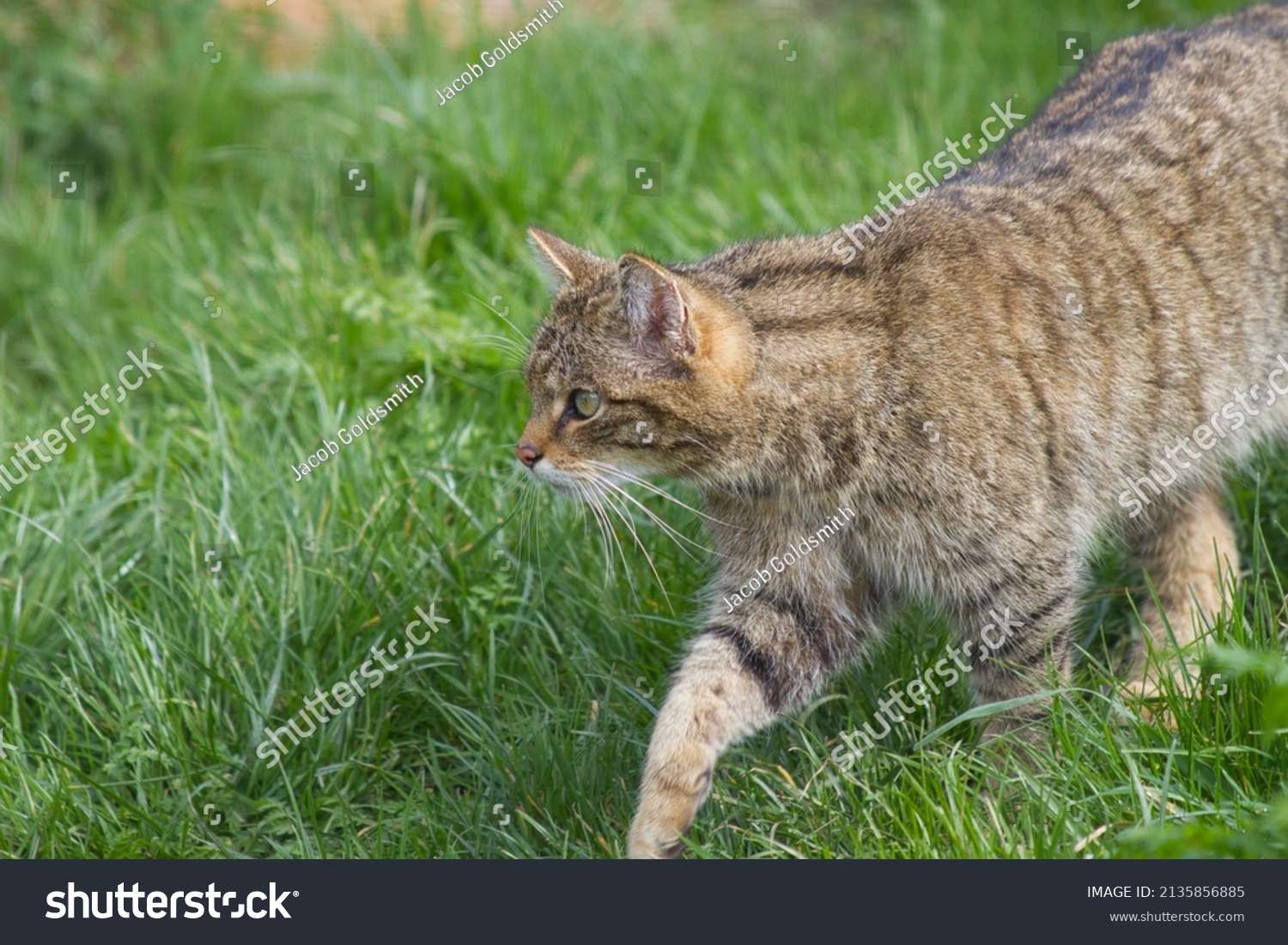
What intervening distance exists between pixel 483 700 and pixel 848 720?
103cm

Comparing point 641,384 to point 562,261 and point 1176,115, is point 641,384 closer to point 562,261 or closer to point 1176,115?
point 562,261

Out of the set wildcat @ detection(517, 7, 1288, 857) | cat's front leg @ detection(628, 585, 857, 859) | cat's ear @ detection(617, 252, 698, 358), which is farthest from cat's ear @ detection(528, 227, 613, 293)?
cat's front leg @ detection(628, 585, 857, 859)

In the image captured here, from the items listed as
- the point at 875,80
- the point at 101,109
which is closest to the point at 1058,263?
the point at 875,80

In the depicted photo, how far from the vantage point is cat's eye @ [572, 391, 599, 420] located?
3771mm

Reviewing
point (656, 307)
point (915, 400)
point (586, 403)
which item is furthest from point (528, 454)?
point (915, 400)

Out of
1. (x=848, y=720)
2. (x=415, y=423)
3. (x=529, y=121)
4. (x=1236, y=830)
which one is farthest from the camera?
(x=529, y=121)

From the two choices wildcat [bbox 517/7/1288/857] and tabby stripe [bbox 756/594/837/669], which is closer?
wildcat [bbox 517/7/1288/857]

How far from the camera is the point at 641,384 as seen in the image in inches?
146

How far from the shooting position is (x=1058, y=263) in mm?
4016

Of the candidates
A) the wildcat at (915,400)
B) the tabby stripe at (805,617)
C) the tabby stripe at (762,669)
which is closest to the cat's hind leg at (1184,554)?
the wildcat at (915,400)

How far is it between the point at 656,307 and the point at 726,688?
0.96 metres

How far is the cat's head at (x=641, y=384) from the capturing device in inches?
144

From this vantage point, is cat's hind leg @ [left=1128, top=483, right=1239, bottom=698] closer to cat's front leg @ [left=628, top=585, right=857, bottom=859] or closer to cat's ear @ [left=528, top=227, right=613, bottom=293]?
cat's front leg @ [left=628, top=585, right=857, bottom=859]
